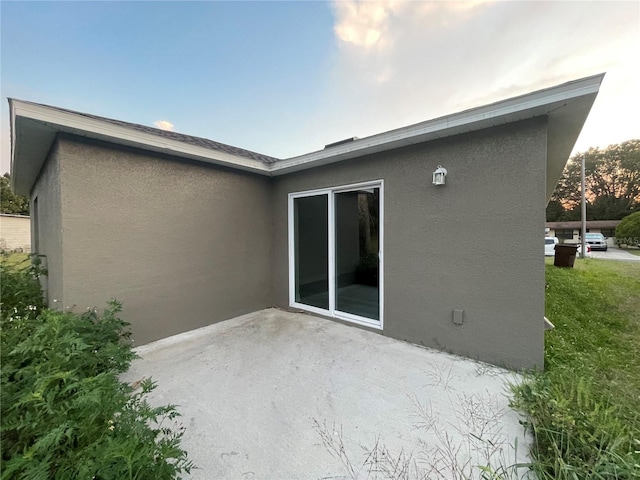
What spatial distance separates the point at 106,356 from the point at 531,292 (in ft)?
14.9

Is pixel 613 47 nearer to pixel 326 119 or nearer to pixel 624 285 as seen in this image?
pixel 624 285

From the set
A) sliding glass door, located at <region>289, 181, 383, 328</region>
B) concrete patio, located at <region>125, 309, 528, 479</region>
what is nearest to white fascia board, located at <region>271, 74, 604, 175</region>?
sliding glass door, located at <region>289, 181, 383, 328</region>

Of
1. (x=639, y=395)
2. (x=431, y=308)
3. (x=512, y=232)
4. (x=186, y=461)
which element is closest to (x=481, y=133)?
(x=512, y=232)

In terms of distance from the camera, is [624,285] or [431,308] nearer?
[431,308]

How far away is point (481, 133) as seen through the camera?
3279 millimetres

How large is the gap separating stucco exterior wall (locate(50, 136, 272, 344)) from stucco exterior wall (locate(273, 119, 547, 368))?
2.59 m

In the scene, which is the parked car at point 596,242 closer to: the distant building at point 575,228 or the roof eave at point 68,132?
the distant building at point 575,228

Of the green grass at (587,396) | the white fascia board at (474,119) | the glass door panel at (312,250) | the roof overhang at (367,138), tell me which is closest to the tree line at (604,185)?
the green grass at (587,396)

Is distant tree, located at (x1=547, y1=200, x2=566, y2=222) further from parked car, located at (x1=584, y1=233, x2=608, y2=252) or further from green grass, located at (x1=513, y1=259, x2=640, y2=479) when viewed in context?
green grass, located at (x1=513, y1=259, x2=640, y2=479)

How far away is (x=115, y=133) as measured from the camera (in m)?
3.46

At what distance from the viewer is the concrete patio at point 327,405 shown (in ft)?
6.29

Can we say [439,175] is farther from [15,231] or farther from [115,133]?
[15,231]

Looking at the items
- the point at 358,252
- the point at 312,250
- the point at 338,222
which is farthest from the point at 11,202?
the point at 358,252

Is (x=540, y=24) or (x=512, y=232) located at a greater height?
(x=540, y=24)
